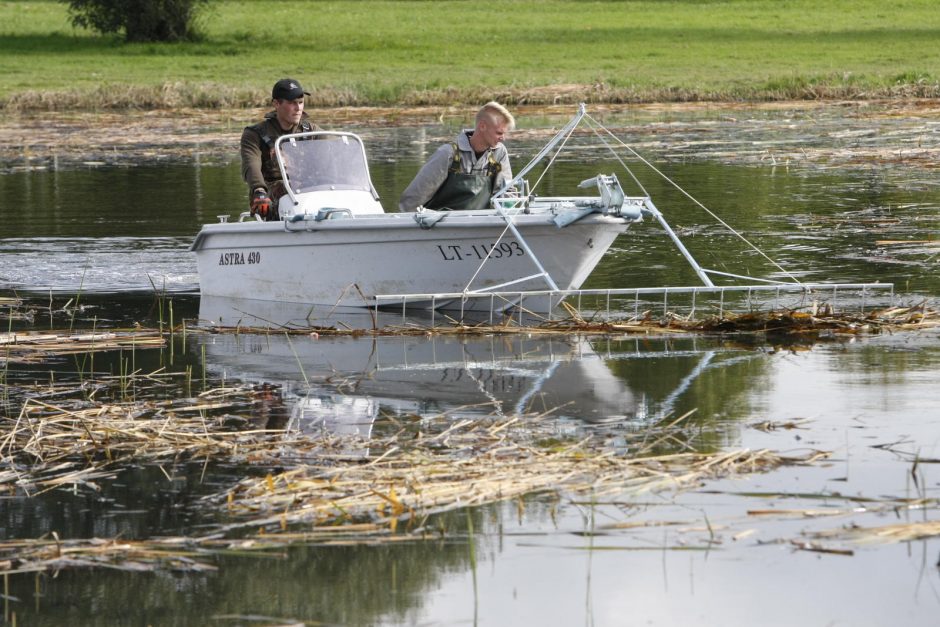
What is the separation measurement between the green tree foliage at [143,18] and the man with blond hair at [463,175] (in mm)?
40994

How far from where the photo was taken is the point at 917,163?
70.6ft

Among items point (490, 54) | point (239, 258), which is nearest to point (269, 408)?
point (239, 258)

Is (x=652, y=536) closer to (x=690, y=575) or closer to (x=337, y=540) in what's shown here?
(x=690, y=575)

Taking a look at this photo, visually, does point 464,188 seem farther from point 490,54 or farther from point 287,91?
point 490,54

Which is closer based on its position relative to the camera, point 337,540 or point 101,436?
point 337,540

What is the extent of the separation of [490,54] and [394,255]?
3586 centimetres

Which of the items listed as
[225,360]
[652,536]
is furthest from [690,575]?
[225,360]

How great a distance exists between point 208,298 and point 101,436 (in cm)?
513

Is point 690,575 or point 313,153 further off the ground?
point 313,153

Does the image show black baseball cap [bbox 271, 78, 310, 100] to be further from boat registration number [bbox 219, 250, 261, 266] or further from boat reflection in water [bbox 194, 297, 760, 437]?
boat reflection in water [bbox 194, 297, 760, 437]

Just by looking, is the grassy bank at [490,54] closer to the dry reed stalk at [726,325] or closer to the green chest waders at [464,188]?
the green chest waders at [464,188]

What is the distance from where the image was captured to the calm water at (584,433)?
547 cm

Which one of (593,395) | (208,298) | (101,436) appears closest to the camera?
(101,436)

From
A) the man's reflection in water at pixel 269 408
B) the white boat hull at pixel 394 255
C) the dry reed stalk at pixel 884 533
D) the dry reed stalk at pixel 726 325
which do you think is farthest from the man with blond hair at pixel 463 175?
the dry reed stalk at pixel 884 533
